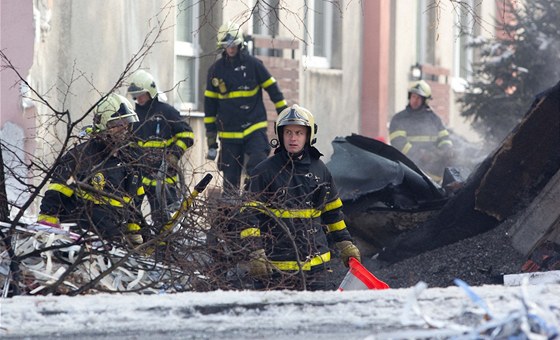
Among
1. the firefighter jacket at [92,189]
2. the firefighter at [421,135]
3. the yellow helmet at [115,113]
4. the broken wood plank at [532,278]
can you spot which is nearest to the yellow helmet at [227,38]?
the yellow helmet at [115,113]

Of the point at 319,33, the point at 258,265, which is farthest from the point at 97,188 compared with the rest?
the point at 319,33

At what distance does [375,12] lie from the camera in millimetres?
18016

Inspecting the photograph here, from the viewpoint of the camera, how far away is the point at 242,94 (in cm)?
1059

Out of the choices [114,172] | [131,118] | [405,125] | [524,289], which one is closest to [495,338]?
[524,289]

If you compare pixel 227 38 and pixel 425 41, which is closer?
pixel 227 38

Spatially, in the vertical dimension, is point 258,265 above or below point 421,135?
below

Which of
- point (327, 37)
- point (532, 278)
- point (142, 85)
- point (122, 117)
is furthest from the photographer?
point (327, 37)

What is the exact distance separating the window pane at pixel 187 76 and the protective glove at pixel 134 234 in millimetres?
7575

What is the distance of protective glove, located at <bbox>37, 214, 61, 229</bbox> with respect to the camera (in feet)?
20.7

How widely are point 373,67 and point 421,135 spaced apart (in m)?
4.85

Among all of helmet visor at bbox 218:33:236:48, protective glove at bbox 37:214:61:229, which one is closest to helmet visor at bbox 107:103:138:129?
protective glove at bbox 37:214:61:229

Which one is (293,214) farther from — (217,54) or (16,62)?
(217,54)

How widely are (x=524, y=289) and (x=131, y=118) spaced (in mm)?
4544

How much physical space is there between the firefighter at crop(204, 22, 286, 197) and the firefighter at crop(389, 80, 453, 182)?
3148 millimetres
